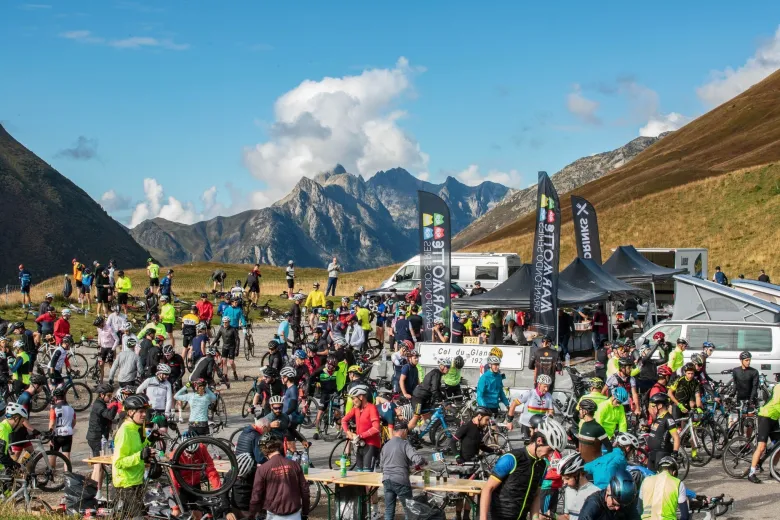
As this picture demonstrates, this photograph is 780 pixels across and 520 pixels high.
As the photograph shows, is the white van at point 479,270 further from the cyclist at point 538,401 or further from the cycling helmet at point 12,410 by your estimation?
the cycling helmet at point 12,410

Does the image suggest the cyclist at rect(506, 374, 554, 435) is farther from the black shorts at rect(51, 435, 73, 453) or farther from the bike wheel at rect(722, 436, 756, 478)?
the black shorts at rect(51, 435, 73, 453)

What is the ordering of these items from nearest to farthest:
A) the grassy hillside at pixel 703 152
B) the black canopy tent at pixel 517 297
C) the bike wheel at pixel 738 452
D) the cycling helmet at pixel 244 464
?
the cycling helmet at pixel 244 464 → the bike wheel at pixel 738 452 → the black canopy tent at pixel 517 297 → the grassy hillside at pixel 703 152

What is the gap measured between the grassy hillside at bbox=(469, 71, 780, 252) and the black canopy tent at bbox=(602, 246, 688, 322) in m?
54.2

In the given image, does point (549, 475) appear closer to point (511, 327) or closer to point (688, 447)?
point (688, 447)

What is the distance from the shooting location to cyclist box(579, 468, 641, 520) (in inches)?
283

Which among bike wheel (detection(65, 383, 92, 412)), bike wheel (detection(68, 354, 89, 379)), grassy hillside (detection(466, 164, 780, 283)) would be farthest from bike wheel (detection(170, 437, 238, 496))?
grassy hillside (detection(466, 164, 780, 283))

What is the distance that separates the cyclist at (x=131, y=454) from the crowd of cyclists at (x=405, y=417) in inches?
0.6

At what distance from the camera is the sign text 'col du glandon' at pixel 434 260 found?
76.7ft

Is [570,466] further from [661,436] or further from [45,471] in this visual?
[45,471]

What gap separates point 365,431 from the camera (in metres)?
12.7

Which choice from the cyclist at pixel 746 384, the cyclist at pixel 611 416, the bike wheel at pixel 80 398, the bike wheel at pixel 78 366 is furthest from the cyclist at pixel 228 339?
the cyclist at pixel 746 384

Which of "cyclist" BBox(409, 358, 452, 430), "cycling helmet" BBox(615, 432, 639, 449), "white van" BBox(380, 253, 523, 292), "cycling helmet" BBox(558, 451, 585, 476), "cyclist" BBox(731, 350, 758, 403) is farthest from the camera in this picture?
"white van" BBox(380, 253, 523, 292)

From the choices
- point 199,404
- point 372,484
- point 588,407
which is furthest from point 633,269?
point 372,484

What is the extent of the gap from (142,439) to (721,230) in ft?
181
